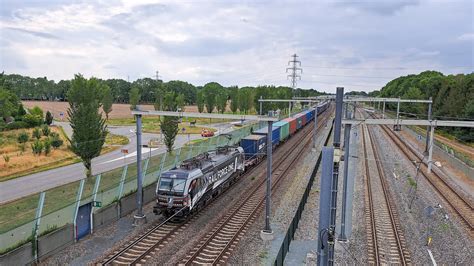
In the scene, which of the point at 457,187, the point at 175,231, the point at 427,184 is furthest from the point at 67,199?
the point at 457,187

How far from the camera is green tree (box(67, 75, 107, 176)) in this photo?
2736 centimetres

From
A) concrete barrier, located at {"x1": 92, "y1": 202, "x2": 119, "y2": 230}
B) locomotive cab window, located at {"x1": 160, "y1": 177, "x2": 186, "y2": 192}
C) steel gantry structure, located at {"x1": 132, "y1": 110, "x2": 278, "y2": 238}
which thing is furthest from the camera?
locomotive cab window, located at {"x1": 160, "y1": 177, "x2": 186, "y2": 192}

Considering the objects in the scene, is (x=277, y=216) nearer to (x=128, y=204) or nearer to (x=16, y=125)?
(x=128, y=204)

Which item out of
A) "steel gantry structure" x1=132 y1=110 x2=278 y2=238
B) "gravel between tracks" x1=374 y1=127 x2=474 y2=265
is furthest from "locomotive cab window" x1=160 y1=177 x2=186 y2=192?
"gravel between tracks" x1=374 y1=127 x2=474 y2=265

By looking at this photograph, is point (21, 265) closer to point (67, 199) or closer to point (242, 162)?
point (67, 199)

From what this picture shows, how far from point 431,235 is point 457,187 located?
46.5ft

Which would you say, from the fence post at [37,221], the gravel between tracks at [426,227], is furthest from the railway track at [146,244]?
the gravel between tracks at [426,227]

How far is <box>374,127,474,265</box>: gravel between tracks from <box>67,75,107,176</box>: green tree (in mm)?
22088

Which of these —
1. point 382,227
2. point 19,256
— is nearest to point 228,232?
point 382,227

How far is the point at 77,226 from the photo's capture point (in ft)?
59.3

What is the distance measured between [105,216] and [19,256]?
19.1 ft

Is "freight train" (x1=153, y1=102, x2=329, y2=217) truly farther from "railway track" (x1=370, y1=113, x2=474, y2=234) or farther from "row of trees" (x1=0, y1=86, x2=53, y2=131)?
"row of trees" (x1=0, y1=86, x2=53, y2=131)

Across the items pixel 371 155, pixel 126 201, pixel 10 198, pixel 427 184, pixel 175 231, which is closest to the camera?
pixel 175 231

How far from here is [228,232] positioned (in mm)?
19688
